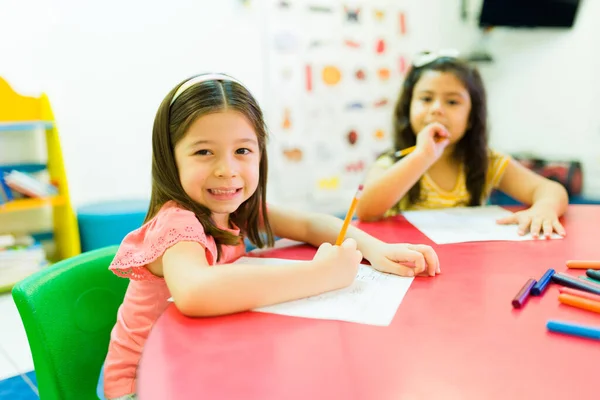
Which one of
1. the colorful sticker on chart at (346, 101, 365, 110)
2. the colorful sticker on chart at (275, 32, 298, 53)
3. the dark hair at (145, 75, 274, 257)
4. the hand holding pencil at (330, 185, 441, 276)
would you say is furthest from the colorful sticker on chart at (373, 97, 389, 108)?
the hand holding pencil at (330, 185, 441, 276)

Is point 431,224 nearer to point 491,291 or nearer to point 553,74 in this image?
point 491,291

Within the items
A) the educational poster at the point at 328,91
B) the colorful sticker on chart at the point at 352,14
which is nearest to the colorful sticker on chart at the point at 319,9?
the educational poster at the point at 328,91

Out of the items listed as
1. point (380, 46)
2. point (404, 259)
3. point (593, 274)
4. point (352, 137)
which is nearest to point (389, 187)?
point (404, 259)

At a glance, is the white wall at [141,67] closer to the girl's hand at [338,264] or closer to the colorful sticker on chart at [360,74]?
the colorful sticker on chart at [360,74]

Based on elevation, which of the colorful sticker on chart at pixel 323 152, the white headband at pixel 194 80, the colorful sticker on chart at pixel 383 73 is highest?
the white headband at pixel 194 80

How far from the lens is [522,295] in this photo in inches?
24.9

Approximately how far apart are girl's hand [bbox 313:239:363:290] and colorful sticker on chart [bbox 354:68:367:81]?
2693 millimetres

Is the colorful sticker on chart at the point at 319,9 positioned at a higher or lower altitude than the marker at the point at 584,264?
higher

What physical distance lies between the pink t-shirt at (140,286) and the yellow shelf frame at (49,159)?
1.77 m

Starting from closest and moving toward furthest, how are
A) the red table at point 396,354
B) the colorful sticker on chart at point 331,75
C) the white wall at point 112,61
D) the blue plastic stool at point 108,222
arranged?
the red table at point 396,354, the blue plastic stool at point 108,222, the white wall at point 112,61, the colorful sticker on chart at point 331,75

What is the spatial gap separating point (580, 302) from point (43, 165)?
257 centimetres

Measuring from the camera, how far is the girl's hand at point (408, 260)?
0.75 metres

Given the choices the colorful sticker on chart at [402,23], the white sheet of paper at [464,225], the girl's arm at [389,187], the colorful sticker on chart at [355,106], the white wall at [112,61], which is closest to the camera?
the white sheet of paper at [464,225]

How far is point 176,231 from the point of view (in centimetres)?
74
